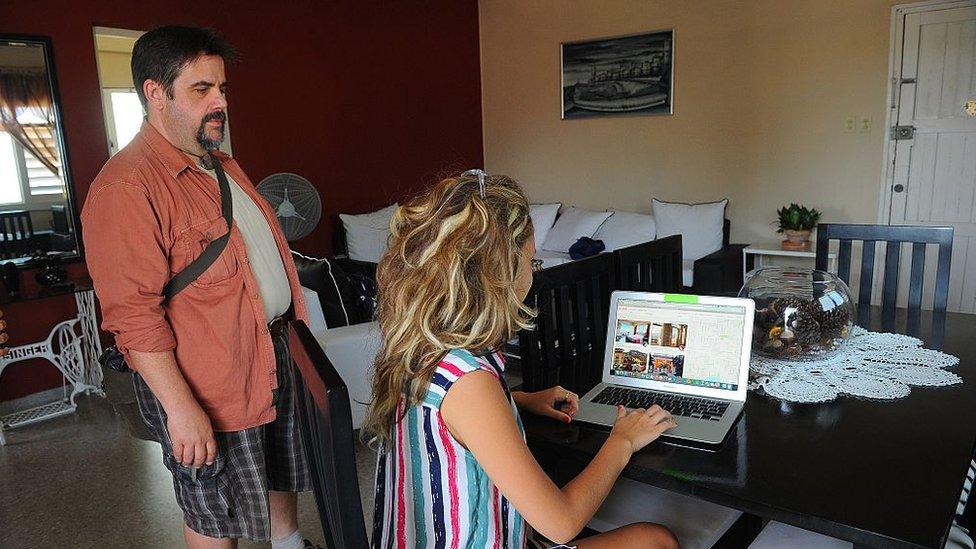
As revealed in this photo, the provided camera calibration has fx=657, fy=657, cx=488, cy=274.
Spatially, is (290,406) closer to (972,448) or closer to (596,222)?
(972,448)

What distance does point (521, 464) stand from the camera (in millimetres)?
961

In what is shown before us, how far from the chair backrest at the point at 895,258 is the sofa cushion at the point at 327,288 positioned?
1951mm

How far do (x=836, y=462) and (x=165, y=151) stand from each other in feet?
4.69

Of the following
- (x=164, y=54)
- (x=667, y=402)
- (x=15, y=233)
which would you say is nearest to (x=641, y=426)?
(x=667, y=402)

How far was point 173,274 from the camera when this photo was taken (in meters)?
1.38

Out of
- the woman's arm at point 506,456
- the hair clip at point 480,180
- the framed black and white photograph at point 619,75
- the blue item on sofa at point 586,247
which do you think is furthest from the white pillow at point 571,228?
the woman's arm at point 506,456

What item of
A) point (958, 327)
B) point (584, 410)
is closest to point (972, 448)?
point (584, 410)

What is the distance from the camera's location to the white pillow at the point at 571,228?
16.3 feet

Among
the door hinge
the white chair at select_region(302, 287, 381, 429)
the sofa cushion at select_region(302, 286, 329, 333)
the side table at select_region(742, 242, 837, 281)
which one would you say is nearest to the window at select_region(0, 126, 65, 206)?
the sofa cushion at select_region(302, 286, 329, 333)

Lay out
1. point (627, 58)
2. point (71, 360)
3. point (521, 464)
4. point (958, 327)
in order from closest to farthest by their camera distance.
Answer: point (521, 464), point (958, 327), point (71, 360), point (627, 58)

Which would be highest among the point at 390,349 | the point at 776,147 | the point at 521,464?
the point at 776,147

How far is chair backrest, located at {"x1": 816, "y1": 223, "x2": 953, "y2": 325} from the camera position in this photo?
213 centimetres

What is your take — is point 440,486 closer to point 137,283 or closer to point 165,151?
point 137,283

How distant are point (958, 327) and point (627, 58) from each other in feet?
12.7
